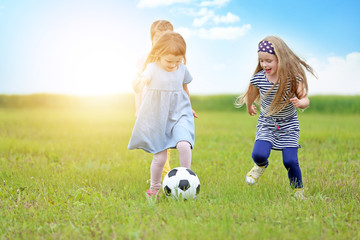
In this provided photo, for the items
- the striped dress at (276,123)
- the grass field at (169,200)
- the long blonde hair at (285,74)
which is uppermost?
the long blonde hair at (285,74)

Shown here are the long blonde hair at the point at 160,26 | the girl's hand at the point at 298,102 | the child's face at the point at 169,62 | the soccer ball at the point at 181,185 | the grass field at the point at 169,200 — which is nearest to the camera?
the grass field at the point at 169,200

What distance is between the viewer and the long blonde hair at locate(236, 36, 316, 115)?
511 centimetres

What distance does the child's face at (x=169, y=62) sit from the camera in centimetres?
503

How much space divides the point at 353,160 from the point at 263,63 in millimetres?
4272

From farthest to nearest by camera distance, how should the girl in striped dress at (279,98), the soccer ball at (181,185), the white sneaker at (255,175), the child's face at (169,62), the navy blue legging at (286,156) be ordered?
the white sneaker at (255,175), the navy blue legging at (286,156), the girl in striped dress at (279,98), the child's face at (169,62), the soccer ball at (181,185)

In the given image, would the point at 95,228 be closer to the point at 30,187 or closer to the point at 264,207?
the point at 264,207

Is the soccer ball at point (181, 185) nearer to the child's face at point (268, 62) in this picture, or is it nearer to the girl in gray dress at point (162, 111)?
the girl in gray dress at point (162, 111)

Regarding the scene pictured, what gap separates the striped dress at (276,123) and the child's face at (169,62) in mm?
1131

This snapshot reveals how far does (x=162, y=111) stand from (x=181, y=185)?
1047 mm

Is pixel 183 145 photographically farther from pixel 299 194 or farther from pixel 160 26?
pixel 160 26

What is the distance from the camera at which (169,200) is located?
4.68 m

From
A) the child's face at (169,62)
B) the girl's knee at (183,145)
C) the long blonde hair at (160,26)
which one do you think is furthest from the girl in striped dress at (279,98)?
the long blonde hair at (160,26)

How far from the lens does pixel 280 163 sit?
7793 mm

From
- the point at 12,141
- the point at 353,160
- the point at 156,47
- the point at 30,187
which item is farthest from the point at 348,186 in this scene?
the point at 12,141
